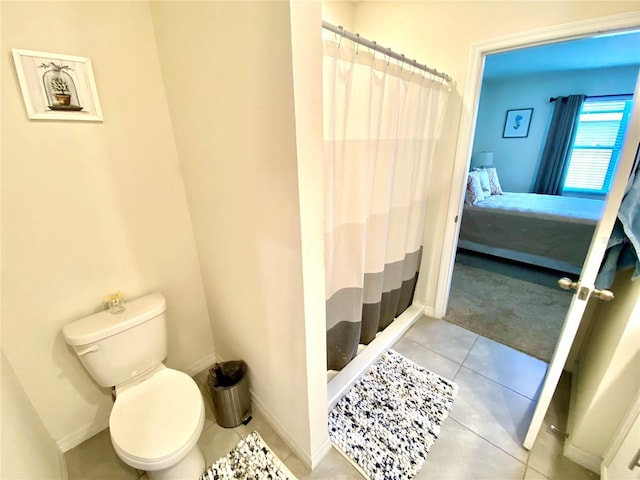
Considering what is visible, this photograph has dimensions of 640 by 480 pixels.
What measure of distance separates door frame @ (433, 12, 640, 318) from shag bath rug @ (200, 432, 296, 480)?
1.64 metres

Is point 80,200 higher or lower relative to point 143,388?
higher

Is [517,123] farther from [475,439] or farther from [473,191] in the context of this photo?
[475,439]

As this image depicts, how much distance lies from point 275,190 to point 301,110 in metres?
0.26

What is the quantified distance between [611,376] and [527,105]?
17.4ft

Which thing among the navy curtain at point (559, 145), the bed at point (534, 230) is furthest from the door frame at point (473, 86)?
the navy curtain at point (559, 145)

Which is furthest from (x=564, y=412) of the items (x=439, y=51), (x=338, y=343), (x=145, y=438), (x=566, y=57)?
(x=566, y=57)

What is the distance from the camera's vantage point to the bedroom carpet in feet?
6.86

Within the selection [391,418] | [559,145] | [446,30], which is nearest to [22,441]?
[391,418]

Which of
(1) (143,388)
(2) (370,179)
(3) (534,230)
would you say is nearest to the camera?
(1) (143,388)

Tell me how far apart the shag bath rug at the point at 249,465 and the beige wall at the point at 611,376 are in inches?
53.2

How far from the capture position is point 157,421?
113 centimetres

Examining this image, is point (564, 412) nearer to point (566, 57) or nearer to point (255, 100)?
point (255, 100)

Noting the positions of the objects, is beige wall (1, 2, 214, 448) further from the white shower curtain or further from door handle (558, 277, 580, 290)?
door handle (558, 277, 580, 290)

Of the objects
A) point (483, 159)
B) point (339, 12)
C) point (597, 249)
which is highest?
point (339, 12)
